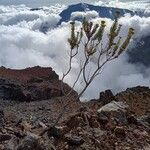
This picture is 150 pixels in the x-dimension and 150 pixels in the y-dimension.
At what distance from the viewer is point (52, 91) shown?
2224 inches

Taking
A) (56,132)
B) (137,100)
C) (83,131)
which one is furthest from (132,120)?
(137,100)

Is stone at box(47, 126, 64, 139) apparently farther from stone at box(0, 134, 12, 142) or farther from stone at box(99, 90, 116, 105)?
stone at box(99, 90, 116, 105)

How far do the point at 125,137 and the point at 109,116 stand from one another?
298 centimetres

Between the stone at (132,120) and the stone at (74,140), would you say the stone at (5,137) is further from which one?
the stone at (132,120)

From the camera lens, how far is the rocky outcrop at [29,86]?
52.3 metres

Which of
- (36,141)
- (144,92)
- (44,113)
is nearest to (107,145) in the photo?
(36,141)

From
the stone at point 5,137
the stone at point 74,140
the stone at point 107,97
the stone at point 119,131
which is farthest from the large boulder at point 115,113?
the stone at point 107,97

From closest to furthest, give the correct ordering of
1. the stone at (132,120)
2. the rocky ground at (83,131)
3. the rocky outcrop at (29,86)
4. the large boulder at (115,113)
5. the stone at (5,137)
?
the rocky ground at (83,131) → the stone at (5,137) → the large boulder at (115,113) → the stone at (132,120) → the rocky outcrop at (29,86)

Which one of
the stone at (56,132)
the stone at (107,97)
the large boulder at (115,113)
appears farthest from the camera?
the stone at (107,97)

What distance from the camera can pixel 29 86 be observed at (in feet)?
185

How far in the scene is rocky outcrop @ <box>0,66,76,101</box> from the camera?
52.3m

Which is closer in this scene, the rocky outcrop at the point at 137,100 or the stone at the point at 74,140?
the stone at the point at 74,140

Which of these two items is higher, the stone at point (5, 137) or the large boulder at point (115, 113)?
the stone at point (5, 137)

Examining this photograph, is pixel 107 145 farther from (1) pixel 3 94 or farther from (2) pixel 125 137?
(1) pixel 3 94
